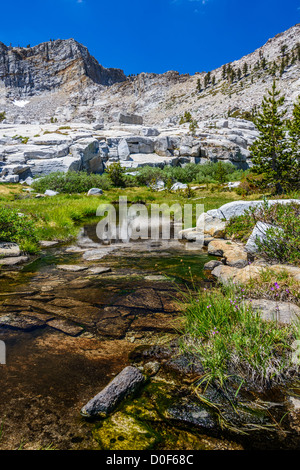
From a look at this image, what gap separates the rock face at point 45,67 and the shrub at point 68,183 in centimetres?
17741

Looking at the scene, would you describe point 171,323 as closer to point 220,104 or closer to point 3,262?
point 3,262

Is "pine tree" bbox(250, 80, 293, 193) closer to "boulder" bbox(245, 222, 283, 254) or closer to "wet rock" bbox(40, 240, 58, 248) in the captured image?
"boulder" bbox(245, 222, 283, 254)

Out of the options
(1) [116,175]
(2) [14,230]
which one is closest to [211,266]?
(2) [14,230]

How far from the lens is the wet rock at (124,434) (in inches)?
83.5

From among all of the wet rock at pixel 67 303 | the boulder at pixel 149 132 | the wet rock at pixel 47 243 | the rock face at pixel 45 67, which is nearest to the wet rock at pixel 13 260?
the wet rock at pixel 47 243

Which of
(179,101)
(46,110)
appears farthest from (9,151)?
(46,110)

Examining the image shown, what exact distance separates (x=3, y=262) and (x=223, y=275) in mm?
6440

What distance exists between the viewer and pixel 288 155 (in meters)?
21.0

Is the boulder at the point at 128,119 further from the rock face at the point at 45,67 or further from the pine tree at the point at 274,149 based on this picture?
the rock face at the point at 45,67

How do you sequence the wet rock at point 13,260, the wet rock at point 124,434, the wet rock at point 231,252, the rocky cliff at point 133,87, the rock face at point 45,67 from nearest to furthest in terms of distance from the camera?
the wet rock at point 124,434, the wet rock at point 231,252, the wet rock at point 13,260, the rocky cliff at point 133,87, the rock face at point 45,67

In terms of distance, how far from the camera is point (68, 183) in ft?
103

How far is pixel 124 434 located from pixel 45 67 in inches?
9162

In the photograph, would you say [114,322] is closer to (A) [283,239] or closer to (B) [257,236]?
(A) [283,239]

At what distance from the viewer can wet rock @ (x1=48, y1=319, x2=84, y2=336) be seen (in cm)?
396
